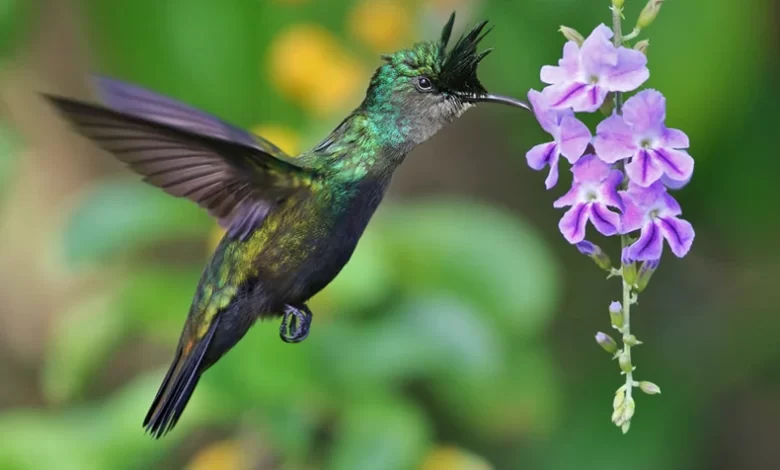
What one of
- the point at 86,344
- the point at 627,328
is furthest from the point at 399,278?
the point at 627,328

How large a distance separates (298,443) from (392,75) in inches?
46.3

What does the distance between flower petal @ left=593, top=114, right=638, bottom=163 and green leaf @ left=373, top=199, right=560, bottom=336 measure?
1.41m

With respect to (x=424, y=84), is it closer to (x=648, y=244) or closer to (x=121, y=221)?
(x=648, y=244)

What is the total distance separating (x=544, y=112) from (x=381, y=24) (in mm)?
1421

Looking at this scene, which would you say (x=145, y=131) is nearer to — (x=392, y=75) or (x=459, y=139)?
(x=392, y=75)

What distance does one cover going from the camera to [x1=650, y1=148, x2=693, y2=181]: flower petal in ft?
2.95

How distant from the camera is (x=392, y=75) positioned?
3.84 ft

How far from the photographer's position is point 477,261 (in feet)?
7.91

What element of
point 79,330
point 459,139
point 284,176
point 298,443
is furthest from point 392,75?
point 459,139

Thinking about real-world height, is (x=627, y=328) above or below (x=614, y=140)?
below

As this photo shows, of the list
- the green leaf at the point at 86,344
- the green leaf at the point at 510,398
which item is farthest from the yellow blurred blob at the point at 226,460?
the green leaf at the point at 510,398

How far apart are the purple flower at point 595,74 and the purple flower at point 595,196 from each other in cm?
6

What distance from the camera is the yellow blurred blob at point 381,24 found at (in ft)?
7.64

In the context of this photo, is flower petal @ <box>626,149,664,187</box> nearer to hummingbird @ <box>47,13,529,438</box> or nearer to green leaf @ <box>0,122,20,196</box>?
hummingbird @ <box>47,13,529,438</box>
